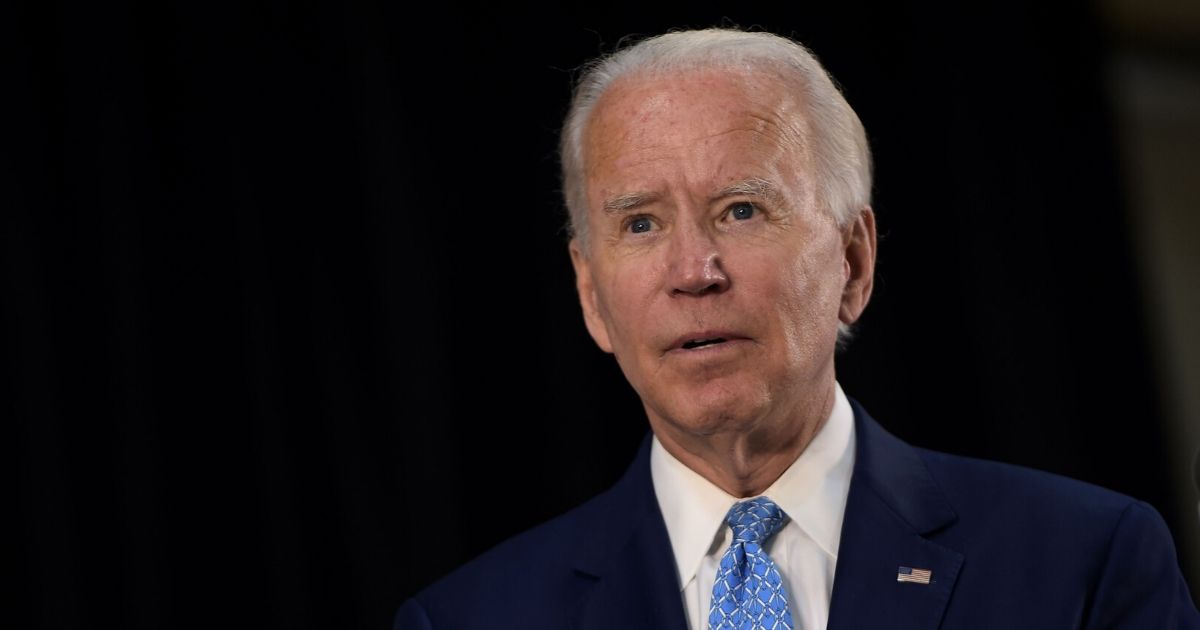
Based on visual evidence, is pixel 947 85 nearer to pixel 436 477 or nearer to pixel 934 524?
pixel 436 477

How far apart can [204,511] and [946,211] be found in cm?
185

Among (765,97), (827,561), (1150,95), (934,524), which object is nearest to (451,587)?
(827,561)

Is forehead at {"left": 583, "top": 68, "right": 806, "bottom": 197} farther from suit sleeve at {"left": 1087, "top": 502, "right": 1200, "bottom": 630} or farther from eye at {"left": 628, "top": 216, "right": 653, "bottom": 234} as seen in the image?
suit sleeve at {"left": 1087, "top": 502, "right": 1200, "bottom": 630}

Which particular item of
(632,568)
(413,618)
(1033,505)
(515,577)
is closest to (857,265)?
(1033,505)

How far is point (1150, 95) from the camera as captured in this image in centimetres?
476

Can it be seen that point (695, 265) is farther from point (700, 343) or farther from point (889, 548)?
point (889, 548)

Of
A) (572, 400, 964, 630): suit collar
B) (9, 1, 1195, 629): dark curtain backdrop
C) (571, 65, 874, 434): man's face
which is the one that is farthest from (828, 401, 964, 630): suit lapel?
(9, 1, 1195, 629): dark curtain backdrop

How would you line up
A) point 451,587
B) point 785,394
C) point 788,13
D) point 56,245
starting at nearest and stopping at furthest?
point 785,394, point 451,587, point 56,245, point 788,13

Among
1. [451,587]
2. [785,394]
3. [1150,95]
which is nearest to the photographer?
[785,394]

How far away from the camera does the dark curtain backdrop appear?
279cm

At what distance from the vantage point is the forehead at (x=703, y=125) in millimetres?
1992

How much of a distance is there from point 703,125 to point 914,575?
0.65 meters

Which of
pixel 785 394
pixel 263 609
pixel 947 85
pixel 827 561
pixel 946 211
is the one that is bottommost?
pixel 263 609

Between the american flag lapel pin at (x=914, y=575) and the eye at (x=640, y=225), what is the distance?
0.56 meters
